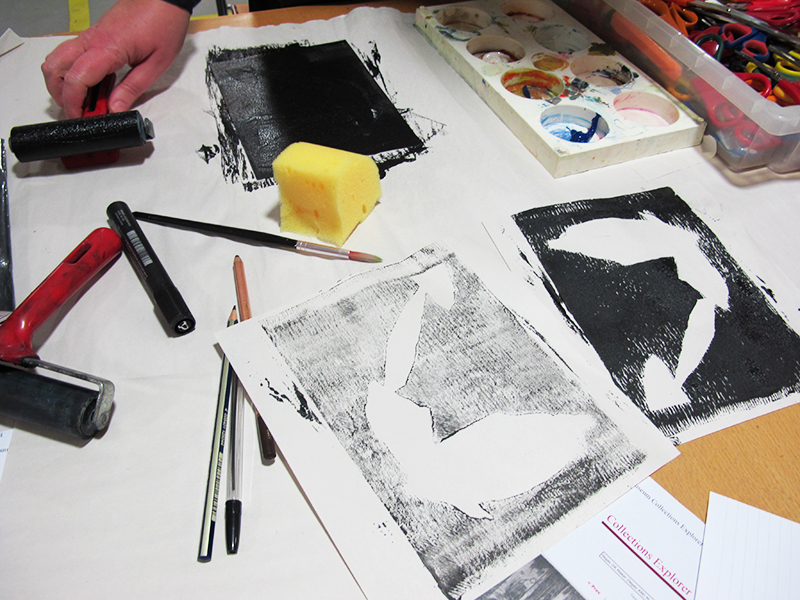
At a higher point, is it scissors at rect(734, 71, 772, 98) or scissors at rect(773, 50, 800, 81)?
scissors at rect(773, 50, 800, 81)

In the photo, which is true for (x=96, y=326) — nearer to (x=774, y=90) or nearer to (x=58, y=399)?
A: (x=58, y=399)

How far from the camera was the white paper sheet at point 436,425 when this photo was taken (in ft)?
1.40

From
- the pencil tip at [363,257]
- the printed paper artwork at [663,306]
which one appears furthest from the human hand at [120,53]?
the printed paper artwork at [663,306]

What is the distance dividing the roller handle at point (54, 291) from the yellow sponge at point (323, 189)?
0.20 meters

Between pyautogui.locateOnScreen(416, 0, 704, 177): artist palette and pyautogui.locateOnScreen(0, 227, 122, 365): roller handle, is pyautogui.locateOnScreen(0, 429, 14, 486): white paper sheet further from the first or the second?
pyautogui.locateOnScreen(416, 0, 704, 177): artist palette

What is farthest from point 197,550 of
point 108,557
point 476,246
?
point 476,246

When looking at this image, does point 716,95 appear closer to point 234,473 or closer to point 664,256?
point 664,256

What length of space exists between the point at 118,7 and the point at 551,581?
3.12 feet

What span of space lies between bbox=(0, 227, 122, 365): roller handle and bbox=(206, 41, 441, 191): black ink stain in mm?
192

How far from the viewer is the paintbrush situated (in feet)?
2.05

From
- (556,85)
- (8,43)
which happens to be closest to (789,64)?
(556,85)

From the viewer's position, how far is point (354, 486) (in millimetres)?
451

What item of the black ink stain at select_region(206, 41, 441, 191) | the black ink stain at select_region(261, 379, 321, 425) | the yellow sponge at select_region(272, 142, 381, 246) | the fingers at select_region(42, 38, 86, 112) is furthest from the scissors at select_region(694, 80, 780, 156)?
the fingers at select_region(42, 38, 86, 112)

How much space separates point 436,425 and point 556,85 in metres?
0.60
